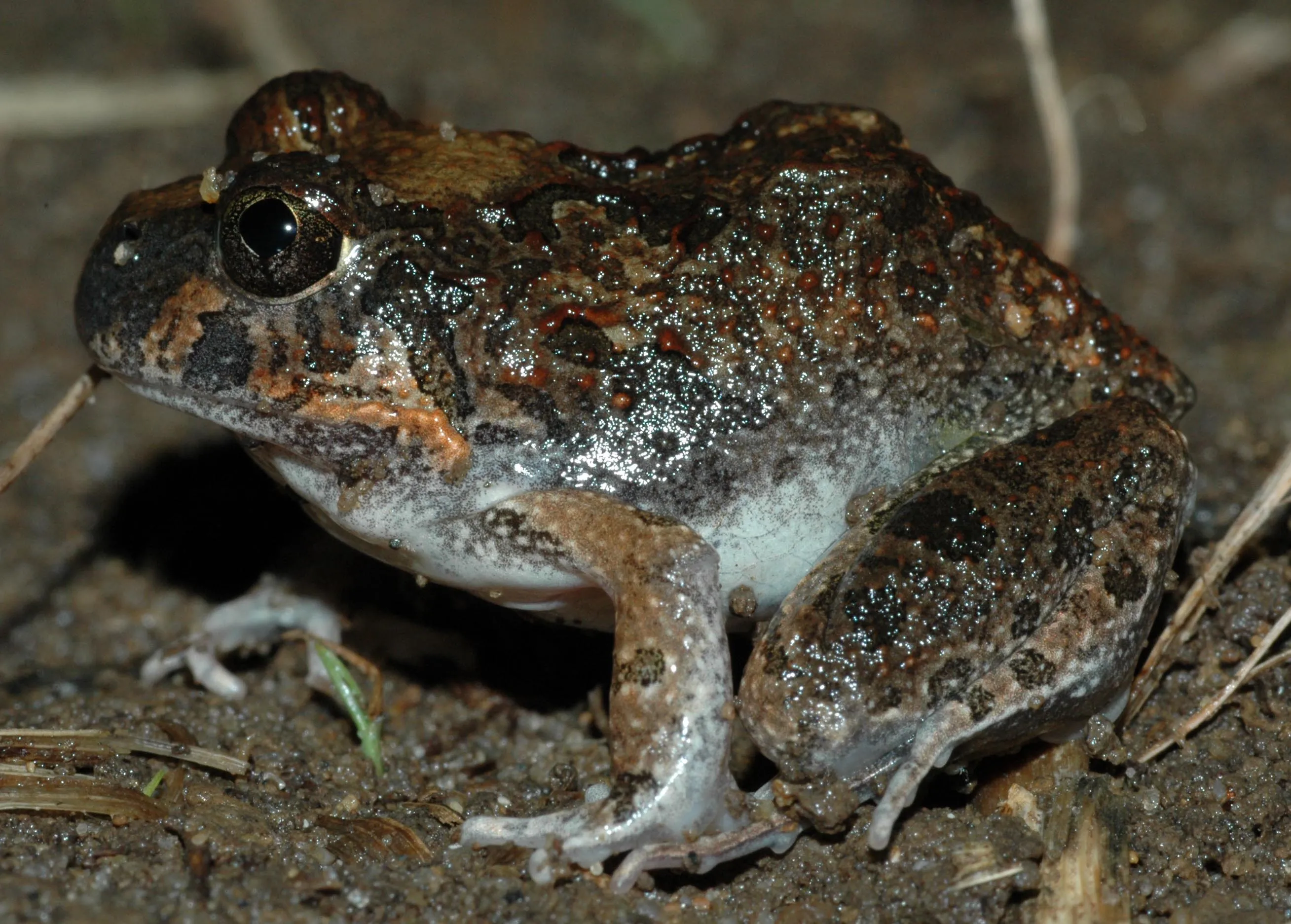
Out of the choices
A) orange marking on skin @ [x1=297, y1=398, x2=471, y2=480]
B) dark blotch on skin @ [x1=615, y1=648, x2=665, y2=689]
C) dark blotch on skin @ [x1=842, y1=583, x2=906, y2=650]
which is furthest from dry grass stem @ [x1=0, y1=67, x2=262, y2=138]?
dark blotch on skin @ [x1=842, y1=583, x2=906, y2=650]

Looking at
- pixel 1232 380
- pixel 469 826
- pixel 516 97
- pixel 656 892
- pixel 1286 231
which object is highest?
pixel 516 97

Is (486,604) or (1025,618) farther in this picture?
(486,604)

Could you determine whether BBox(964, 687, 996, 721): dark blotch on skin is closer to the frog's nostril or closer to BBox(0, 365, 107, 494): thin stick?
the frog's nostril

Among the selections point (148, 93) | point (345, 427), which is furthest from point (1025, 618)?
point (148, 93)

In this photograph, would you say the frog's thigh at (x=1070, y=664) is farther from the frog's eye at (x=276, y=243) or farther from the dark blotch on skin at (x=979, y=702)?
the frog's eye at (x=276, y=243)

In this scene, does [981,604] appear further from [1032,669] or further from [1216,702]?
[1216,702]

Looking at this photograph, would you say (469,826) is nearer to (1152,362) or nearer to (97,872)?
(97,872)

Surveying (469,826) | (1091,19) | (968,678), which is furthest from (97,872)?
(1091,19)
